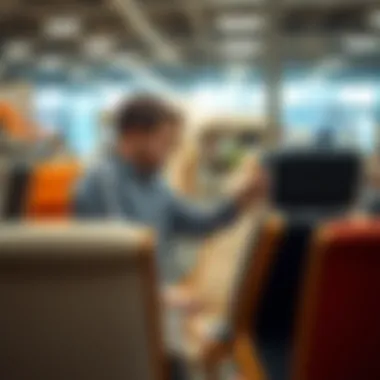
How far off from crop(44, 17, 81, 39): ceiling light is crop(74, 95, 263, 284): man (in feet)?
26.2

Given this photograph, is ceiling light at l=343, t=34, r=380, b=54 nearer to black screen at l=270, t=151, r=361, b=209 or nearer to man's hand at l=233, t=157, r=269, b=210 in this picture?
black screen at l=270, t=151, r=361, b=209

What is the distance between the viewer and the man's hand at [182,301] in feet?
8.39

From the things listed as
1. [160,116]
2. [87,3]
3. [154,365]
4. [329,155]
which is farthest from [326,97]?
[154,365]

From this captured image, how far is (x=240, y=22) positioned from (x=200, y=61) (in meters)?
3.05

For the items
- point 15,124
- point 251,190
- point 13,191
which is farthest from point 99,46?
point 251,190

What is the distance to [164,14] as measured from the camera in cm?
1064

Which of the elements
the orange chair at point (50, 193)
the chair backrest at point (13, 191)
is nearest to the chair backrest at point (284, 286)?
the orange chair at point (50, 193)

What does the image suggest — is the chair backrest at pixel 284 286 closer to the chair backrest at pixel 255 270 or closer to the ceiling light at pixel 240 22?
the chair backrest at pixel 255 270

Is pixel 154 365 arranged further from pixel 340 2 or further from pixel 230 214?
pixel 340 2

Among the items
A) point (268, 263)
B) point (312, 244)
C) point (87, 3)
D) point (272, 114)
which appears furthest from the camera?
point (87, 3)

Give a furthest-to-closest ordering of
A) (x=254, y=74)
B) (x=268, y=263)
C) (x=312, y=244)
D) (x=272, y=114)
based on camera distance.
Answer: (x=254, y=74), (x=272, y=114), (x=268, y=263), (x=312, y=244)

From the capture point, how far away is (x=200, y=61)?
13805mm

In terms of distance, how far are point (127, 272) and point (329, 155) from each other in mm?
2188

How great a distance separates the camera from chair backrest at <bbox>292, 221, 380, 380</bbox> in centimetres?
173
